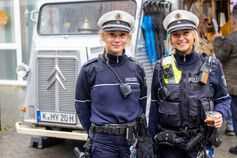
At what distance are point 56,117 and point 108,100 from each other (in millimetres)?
2478

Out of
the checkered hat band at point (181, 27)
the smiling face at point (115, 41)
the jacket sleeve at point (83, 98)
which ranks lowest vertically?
the jacket sleeve at point (83, 98)

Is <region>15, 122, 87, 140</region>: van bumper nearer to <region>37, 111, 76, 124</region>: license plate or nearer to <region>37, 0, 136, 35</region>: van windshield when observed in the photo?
<region>37, 111, 76, 124</region>: license plate

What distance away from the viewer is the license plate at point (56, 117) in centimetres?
526

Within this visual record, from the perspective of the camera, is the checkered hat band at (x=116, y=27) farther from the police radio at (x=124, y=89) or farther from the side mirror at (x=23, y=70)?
the side mirror at (x=23, y=70)

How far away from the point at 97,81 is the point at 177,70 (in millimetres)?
592

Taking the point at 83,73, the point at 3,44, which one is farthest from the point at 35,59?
the point at 3,44

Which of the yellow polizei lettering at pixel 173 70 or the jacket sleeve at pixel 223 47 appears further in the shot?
the jacket sleeve at pixel 223 47

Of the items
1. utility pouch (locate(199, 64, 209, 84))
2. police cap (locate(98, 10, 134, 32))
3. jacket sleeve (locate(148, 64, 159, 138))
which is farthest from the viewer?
jacket sleeve (locate(148, 64, 159, 138))

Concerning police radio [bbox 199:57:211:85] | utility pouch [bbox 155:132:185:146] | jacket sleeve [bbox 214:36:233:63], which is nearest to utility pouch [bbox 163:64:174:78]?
police radio [bbox 199:57:211:85]

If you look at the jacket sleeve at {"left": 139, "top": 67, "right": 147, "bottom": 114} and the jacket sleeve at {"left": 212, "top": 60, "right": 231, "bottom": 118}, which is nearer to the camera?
the jacket sleeve at {"left": 212, "top": 60, "right": 231, "bottom": 118}

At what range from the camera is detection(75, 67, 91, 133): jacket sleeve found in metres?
3.12

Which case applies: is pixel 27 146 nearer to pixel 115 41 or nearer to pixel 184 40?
pixel 115 41

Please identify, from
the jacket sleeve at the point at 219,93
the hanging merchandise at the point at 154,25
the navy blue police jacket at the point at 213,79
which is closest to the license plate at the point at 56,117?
the hanging merchandise at the point at 154,25

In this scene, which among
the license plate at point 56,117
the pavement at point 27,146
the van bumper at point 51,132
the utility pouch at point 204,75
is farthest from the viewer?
the pavement at point 27,146
